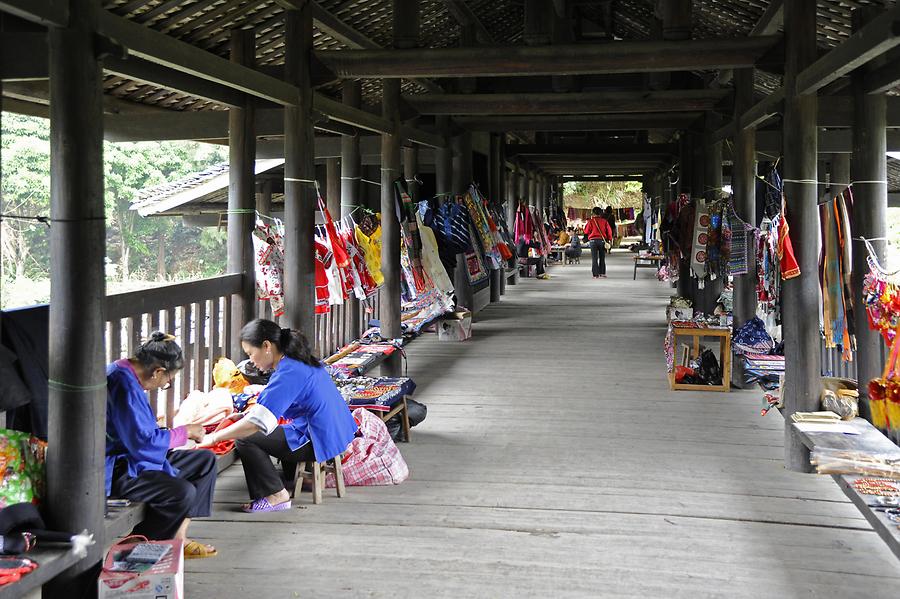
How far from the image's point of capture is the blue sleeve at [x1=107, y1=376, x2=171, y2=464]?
3.79m

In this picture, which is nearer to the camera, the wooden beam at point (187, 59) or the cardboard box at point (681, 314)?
the wooden beam at point (187, 59)

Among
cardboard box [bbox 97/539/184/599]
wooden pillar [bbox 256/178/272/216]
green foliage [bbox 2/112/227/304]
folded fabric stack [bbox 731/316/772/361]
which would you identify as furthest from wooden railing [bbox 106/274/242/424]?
green foliage [bbox 2/112/227/304]

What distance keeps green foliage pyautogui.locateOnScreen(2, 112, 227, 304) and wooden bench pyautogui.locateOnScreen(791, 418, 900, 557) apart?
10.3m

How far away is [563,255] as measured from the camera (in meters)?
25.4

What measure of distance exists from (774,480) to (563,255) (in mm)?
20157

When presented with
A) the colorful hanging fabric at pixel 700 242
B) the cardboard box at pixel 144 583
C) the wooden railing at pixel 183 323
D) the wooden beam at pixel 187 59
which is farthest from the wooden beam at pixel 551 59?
the cardboard box at pixel 144 583

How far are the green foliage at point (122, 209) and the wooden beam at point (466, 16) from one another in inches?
216

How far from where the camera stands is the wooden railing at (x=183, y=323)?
4.83 m

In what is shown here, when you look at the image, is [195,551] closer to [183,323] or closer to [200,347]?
[183,323]

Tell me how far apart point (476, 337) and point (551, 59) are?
4.98 meters

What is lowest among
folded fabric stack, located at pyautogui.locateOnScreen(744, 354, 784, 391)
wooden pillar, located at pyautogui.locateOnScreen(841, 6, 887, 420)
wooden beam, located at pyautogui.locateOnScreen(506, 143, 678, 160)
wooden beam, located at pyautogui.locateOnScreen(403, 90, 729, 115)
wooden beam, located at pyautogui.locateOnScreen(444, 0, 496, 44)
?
folded fabric stack, located at pyautogui.locateOnScreen(744, 354, 784, 391)

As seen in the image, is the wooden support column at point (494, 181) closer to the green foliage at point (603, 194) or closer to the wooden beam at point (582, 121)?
the wooden beam at point (582, 121)

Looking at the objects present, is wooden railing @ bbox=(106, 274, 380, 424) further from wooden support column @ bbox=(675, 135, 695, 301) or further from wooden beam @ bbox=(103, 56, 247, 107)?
wooden support column @ bbox=(675, 135, 695, 301)

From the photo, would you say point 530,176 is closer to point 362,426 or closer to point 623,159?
point 623,159
